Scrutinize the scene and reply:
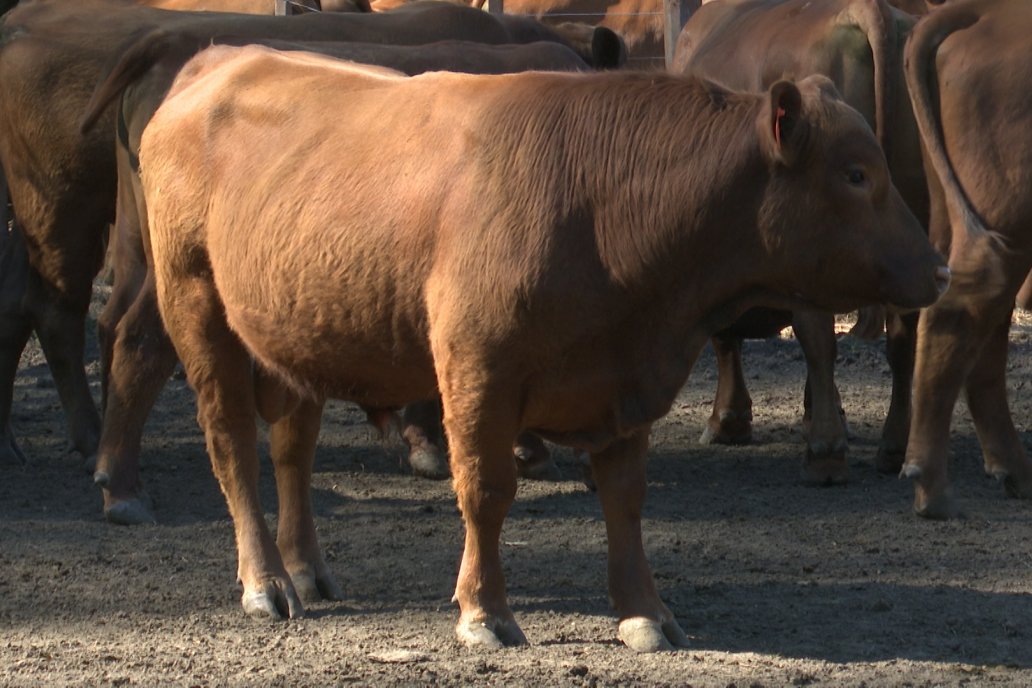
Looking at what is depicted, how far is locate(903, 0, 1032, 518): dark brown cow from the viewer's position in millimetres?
6578

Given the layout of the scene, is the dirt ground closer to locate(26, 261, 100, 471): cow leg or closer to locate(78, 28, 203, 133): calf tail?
locate(26, 261, 100, 471): cow leg

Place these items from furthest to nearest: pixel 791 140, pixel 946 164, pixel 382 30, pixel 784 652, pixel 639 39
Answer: pixel 639 39, pixel 382 30, pixel 946 164, pixel 784 652, pixel 791 140

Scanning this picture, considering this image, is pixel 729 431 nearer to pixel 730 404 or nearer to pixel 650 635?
pixel 730 404

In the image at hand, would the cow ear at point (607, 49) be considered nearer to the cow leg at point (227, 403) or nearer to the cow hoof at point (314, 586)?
the cow leg at point (227, 403)

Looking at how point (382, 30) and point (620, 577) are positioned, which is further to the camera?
point (382, 30)

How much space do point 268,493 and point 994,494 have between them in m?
3.09

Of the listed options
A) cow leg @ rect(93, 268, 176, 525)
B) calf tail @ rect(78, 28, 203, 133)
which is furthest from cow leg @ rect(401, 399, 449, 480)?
calf tail @ rect(78, 28, 203, 133)

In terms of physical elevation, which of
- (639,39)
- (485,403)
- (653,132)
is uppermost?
(653,132)

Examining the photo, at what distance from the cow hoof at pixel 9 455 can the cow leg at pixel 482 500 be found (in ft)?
11.7

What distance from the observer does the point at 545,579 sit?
5.95m

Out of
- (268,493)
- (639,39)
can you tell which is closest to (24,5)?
(268,493)

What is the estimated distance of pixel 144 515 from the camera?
685 cm

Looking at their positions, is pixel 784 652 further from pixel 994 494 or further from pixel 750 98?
pixel 994 494

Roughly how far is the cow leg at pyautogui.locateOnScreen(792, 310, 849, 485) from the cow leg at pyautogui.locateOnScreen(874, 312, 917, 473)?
Result: 0.98ft
